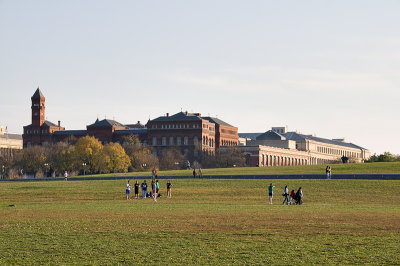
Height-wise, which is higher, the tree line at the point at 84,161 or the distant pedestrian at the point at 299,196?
the tree line at the point at 84,161

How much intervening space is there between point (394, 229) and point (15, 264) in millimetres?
20272

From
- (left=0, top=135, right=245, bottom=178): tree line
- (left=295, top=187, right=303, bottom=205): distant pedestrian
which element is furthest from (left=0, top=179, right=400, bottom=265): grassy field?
(left=0, top=135, right=245, bottom=178): tree line

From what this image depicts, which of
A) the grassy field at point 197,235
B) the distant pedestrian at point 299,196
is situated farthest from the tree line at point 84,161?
the grassy field at point 197,235

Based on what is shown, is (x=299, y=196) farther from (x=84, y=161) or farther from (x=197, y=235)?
(x=84, y=161)

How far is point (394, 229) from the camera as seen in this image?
4009 centimetres

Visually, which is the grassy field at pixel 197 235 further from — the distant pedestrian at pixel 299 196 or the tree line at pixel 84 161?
the tree line at pixel 84 161

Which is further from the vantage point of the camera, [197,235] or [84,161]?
[84,161]

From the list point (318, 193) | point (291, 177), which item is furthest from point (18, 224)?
point (291, 177)

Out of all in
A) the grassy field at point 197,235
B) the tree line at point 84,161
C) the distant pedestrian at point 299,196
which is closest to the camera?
the grassy field at point 197,235

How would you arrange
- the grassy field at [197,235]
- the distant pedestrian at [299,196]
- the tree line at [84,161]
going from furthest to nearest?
1. the tree line at [84,161]
2. the distant pedestrian at [299,196]
3. the grassy field at [197,235]

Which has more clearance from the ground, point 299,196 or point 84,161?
point 84,161

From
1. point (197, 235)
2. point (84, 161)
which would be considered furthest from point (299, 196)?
point (84, 161)

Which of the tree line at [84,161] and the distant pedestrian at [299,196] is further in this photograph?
the tree line at [84,161]

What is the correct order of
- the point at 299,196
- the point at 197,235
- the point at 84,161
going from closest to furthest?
the point at 197,235 → the point at 299,196 → the point at 84,161
